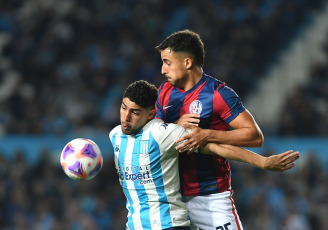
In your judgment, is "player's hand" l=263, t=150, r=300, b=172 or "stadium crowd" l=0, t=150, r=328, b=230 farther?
"stadium crowd" l=0, t=150, r=328, b=230

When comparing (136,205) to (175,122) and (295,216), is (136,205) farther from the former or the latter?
(295,216)

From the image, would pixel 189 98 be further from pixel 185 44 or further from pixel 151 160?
pixel 151 160

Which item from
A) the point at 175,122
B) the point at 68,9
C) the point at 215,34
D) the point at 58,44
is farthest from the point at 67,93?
Answer: the point at 175,122

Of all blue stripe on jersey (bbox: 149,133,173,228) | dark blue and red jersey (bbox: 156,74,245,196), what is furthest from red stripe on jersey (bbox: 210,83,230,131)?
blue stripe on jersey (bbox: 149,133,173,228)

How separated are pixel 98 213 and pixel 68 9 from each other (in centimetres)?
516

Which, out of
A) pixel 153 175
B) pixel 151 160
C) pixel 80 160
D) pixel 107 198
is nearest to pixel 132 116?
pixel 151 160

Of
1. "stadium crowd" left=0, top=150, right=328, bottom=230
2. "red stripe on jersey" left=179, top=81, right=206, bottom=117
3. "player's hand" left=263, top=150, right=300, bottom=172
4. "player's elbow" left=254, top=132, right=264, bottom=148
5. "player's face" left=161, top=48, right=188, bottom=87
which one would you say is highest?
"player's face" left=161, top=48, right=188, bottom=87

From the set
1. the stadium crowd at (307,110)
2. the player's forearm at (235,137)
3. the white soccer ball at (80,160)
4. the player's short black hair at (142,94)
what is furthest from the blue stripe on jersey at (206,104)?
the stadium crowd at (307,110)

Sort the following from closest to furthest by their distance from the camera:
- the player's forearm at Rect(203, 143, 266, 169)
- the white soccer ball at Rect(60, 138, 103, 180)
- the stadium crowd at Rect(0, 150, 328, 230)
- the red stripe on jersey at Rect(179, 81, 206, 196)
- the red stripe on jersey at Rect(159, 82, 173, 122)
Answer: the player's forearm at Rect(203, 143, 266, 169), the white soccer ball at Rect(60, 138, 103, 180), the red stripe on jersey at Rect(179, 81, 206, 196), the red stripe on jersey at Rect(159, 82, 173, 122), the stadium crowd at Rect(0, 150, 328, 230)

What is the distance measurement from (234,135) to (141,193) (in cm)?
86

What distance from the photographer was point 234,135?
15.5ft

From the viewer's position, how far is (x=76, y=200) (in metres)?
10.8

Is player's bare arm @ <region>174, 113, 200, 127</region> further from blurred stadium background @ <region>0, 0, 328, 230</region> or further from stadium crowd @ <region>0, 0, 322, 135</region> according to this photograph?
stadium crowd @ <region>0, 0, 322, 135</region>

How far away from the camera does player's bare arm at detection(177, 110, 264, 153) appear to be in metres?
4.63
